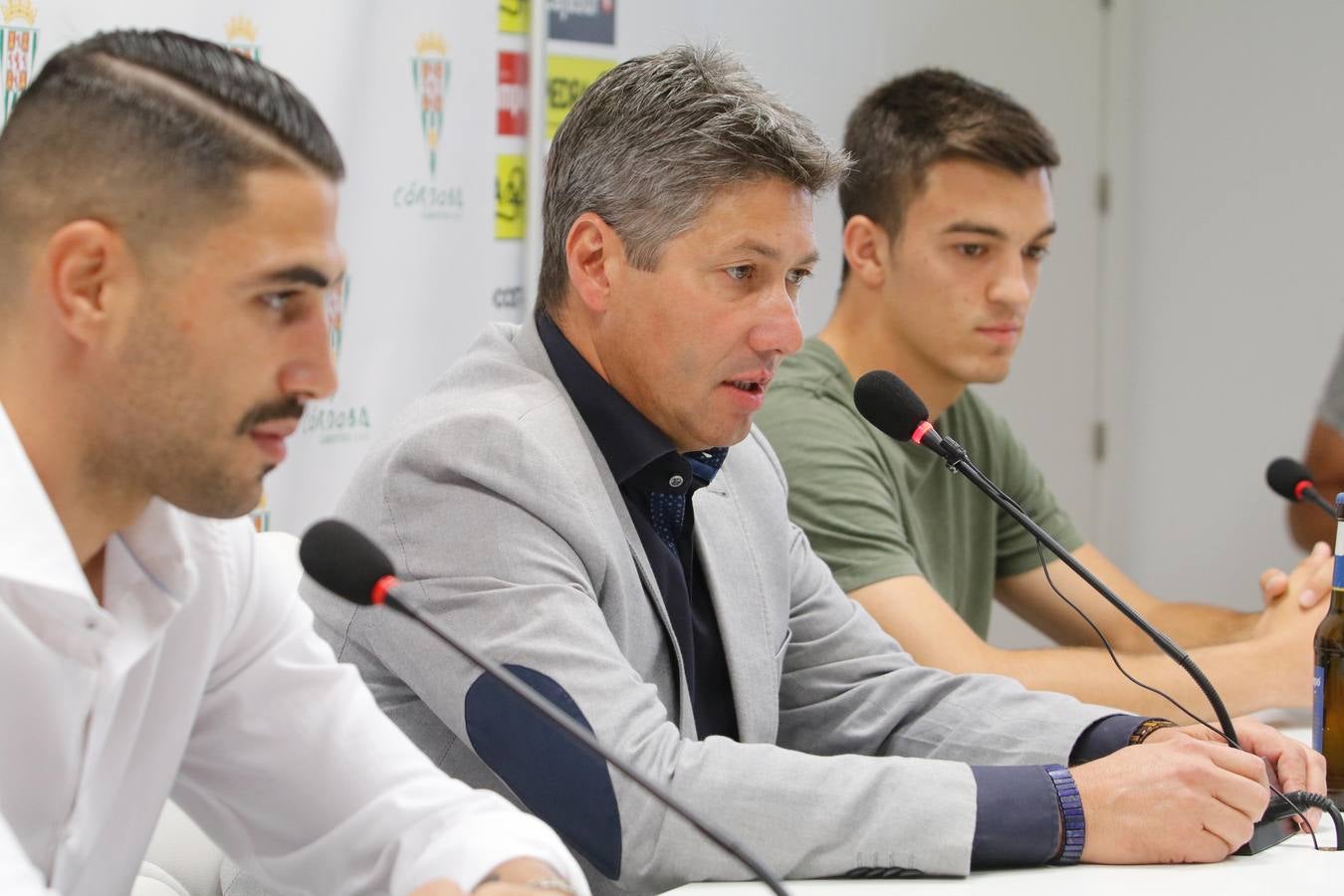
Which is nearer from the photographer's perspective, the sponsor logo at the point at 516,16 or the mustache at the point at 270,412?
the mustache at the point at 270,412

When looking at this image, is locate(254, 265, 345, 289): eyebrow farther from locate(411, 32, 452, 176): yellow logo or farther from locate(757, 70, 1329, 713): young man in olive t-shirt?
locate(411, 32, 452, 176): yellow logo

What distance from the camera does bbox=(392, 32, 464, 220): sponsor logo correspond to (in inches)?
120

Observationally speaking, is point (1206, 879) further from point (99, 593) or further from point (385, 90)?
point (385, 90)

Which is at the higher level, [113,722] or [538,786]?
[113,722]

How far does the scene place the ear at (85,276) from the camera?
3.52ft

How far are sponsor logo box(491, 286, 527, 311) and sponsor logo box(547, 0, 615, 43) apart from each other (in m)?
0.53

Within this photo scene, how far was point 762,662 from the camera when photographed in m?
1.74

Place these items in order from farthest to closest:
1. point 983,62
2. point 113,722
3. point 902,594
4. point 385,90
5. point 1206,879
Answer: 1. point 983,62
2. point 385,90
3. point 902,594
4. point 1206,879
5. point 113,722

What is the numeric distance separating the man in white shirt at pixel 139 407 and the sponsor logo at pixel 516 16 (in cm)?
209

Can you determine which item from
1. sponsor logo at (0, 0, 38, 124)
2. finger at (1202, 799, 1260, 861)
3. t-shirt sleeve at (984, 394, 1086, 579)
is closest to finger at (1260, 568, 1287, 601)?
t-shirt sleeve at (984, 394, 1086, 579)

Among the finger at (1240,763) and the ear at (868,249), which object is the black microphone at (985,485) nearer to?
the finger at (1240,763)

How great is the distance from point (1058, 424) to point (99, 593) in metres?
3.43

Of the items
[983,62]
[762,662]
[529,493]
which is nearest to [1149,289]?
[983,62]

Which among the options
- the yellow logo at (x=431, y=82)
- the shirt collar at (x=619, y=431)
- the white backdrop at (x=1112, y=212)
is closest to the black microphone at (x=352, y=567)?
the shirt collar at (x=619, y=431)
